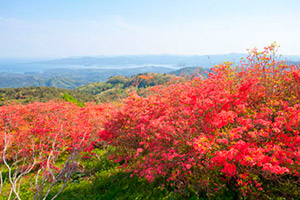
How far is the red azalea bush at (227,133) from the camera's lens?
3467 mm

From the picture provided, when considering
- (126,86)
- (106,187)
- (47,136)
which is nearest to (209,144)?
(106,187)

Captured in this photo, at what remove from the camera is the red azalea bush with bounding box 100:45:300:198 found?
3467 millimetres

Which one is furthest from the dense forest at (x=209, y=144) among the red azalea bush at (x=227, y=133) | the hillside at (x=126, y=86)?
the hillside at (x=126, y=86)

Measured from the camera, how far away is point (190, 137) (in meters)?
4.30

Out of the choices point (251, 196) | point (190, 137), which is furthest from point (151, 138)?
point (251, 196)

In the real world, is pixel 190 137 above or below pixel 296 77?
below

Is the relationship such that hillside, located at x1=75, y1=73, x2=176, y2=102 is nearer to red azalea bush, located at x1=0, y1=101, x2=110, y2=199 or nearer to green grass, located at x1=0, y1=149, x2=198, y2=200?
red azalea bush, located at x1=0, y1=101, x2=110, y2=199

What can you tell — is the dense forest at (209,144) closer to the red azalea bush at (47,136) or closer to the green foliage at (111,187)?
the green foliage at (111,187)

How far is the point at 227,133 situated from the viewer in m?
3.79

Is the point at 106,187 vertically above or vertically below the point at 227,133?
below

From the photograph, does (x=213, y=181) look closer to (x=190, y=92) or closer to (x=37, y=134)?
(x=190, y=92)

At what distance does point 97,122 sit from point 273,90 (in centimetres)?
806

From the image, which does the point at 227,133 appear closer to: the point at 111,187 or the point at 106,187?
the point at 111,187

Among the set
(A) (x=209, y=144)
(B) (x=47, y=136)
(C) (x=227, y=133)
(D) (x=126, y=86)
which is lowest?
(D) (x=126, y=86)
